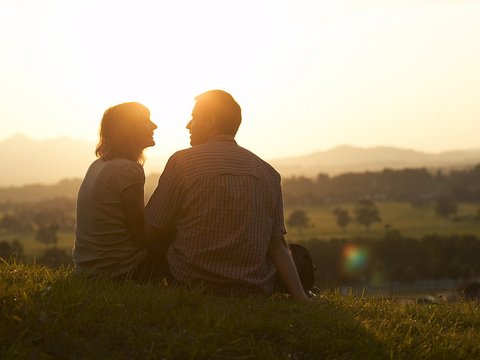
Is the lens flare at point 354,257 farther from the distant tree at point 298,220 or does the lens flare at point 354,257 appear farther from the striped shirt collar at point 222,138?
the striped shirt collar at point 222,138

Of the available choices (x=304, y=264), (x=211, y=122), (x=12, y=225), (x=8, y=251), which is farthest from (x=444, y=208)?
(x=211, y=122)

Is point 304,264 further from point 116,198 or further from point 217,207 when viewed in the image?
point 116,198

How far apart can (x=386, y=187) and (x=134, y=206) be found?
556ft

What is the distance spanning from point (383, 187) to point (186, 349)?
172017 millimetres

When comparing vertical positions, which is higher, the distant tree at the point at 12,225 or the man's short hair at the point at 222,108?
the man's short hair at the point at 222,108

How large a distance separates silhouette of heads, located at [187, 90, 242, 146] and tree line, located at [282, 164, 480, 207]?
142m

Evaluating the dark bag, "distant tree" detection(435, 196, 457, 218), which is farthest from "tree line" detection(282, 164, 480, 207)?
the dark bag

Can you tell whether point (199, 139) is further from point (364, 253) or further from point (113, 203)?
point (364, 253)

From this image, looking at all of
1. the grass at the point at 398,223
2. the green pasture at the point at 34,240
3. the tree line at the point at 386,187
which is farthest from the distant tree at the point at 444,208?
the green pasture at the point at 34,240

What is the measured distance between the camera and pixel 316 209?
14900 centimetres

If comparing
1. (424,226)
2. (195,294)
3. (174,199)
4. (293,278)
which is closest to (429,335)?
(293,278)

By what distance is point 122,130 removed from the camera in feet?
25.4

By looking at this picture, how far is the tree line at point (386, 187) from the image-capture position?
155500 millimetres

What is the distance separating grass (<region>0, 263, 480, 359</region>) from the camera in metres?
5.56
